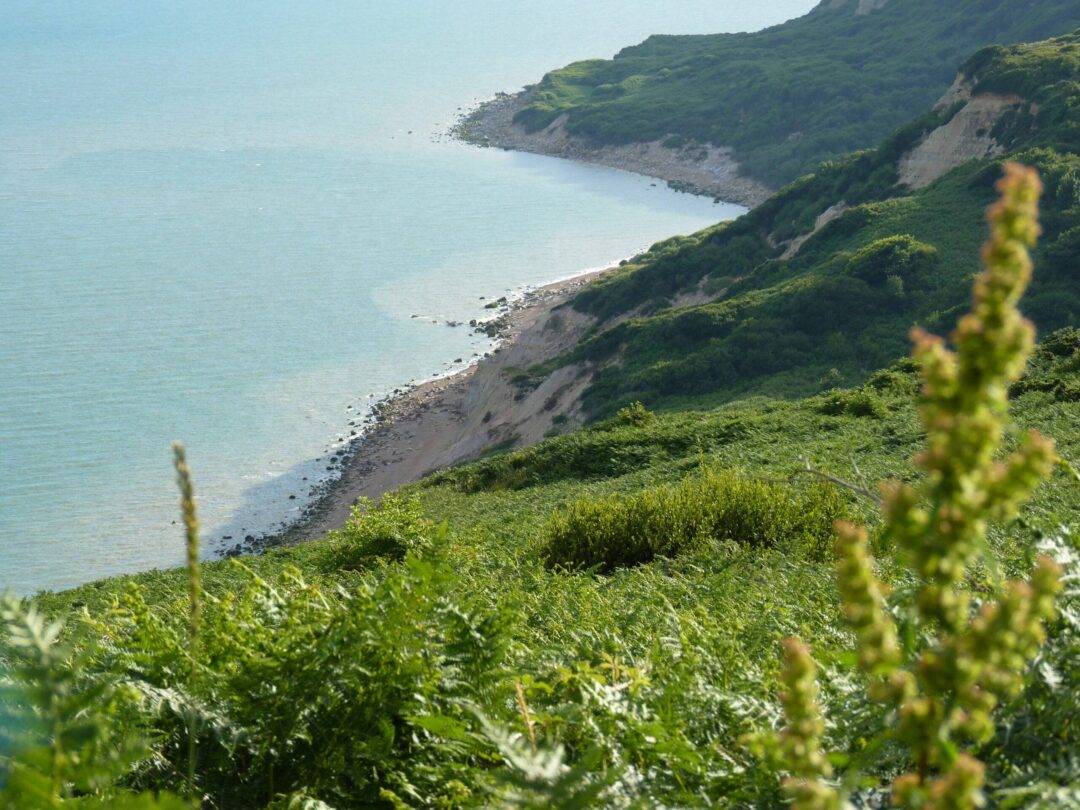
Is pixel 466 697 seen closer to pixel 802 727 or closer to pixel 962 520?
pixel 802 727

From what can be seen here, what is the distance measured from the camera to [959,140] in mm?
44312

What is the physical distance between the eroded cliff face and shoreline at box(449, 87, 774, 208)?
33.1 metres

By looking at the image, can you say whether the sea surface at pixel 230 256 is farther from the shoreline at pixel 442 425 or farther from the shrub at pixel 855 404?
the shrub at pixel 855 404

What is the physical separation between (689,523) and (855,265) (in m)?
26.8

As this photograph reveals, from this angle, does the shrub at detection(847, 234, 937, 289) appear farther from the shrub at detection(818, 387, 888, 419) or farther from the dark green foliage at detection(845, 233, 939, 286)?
the shrub at detection(818, 387, 888, 419)

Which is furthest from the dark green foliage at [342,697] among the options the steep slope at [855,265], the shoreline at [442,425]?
the shoreline at [442,425]

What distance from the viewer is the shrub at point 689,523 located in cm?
1214

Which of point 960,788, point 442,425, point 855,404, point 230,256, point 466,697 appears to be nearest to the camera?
point 960,788

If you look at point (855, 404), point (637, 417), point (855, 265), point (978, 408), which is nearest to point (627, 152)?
point (855, 265)

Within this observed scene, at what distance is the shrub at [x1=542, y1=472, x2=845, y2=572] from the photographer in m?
12.1

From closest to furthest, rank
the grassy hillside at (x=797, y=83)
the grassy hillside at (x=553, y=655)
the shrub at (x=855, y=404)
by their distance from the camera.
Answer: the grassy hillside at (x=553, y=655) < the shrub at (x=855, y=404) < the grassy hillside at (x=797, y=83)

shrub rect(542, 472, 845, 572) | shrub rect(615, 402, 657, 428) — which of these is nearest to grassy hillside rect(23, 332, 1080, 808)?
shrub rect(542, 472, 845, 572)

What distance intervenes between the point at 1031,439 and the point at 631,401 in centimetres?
3494

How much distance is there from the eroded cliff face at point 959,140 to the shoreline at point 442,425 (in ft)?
51.4
